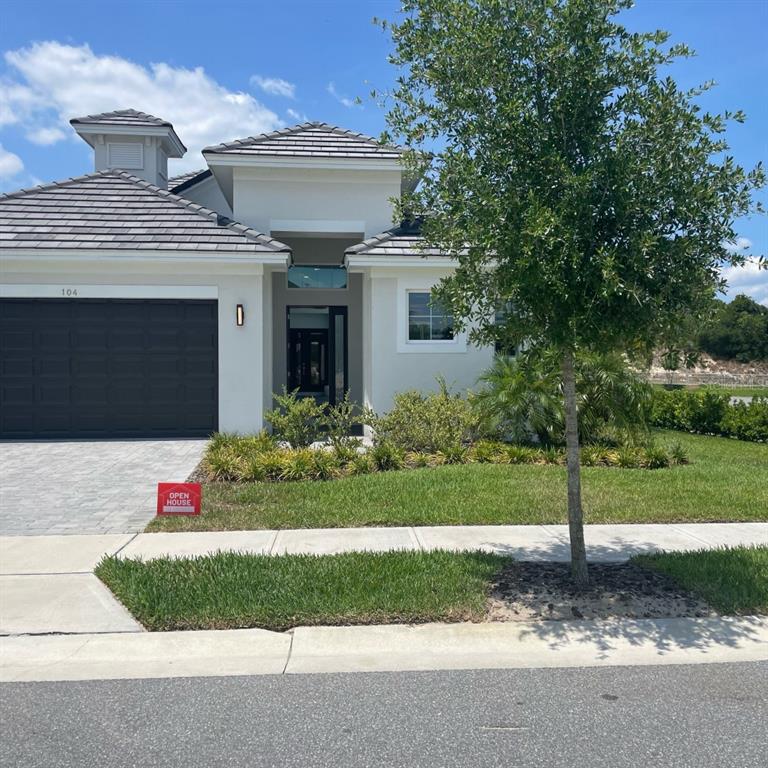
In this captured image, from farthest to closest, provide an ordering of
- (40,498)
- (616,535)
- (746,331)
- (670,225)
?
1. (746,331)
2. (40,498)
3. (616,535)
4. (670,225)

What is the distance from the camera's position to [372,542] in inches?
276

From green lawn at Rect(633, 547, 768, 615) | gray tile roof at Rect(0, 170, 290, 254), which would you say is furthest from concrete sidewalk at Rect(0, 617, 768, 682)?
gray tile roof at Rect(0, 170, 290, 254)

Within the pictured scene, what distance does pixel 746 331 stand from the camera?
8000 centimetres

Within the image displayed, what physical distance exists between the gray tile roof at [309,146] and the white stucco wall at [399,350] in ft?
9.35

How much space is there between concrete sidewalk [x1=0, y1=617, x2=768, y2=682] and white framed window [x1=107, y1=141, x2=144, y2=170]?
49.3 ft

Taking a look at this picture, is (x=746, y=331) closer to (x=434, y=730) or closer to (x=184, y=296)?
(x=184, y=296)

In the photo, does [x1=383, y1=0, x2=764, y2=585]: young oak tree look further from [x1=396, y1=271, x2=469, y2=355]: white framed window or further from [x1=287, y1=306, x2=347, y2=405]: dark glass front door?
[x1=287, y1=306, x2=347, y2=405]: dark glass front door

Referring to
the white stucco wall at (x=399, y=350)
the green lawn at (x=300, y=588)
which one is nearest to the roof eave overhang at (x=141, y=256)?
the white stucco wall at (x=399, y=350)

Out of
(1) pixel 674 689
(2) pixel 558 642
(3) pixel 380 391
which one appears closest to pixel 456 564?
(2) pixel 558 642

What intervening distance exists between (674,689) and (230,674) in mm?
2772

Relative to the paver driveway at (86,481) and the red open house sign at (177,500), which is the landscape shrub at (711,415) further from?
the red open house sign at (177,500)

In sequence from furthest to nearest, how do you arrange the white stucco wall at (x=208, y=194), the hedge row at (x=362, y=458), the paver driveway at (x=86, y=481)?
the white stucco wall at (x=208, y=194), the hedge row at (x=362, y=458), the paver driveway at (x=86, y=481)

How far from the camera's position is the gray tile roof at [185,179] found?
1805cm

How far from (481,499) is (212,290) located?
7394 mm
